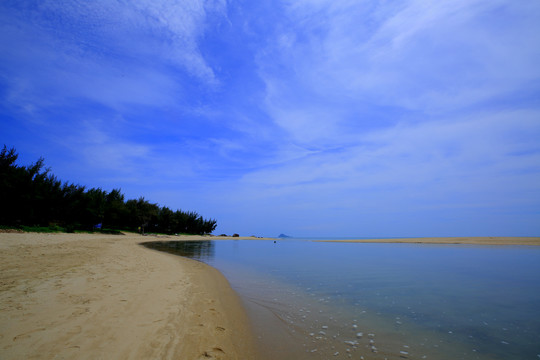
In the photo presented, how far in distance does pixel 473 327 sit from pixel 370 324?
2697 millimetres

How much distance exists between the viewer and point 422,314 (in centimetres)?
729

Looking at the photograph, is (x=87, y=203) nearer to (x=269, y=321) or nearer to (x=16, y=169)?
(x=16, y=169)

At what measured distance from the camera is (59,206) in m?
42.2

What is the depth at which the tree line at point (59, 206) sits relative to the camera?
3284cm

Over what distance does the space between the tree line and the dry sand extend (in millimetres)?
34009

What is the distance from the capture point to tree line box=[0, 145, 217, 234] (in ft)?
108

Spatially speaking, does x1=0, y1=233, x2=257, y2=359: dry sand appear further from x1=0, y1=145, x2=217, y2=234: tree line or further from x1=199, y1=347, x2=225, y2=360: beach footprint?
x1=0, y1=145, x2=217, y2=234: tree line

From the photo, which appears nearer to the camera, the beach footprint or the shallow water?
the beach footprint

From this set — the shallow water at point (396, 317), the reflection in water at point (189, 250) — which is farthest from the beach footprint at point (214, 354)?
the reflection in water at point (189, 250)

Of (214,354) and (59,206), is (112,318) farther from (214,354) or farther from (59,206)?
(59,206)

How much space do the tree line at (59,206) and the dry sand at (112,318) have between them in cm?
3401

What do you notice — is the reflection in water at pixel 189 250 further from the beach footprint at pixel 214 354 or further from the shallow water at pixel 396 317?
the beach footprint at pixel 214 354

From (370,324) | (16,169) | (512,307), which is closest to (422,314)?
(370,324)

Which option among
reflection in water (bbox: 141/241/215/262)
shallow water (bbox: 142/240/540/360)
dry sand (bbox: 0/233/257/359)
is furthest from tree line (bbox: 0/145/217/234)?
shallow water (bbox: 142/240/540/360)
